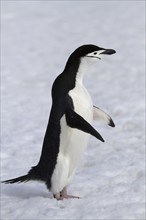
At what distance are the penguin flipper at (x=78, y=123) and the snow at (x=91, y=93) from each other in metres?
0.65

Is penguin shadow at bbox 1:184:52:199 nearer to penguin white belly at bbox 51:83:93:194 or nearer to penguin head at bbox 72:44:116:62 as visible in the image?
penguin white belly at bbox 51:83:93:194

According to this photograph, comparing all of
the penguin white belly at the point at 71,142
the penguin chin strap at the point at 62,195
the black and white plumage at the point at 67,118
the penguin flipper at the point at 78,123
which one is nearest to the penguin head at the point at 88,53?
the black and white plumage at the point at 67,118

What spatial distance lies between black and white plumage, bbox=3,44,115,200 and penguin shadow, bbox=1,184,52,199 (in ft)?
1.17

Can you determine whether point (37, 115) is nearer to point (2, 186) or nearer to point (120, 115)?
point (120, 115)

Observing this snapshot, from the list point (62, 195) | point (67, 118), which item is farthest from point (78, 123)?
point (62, 195)

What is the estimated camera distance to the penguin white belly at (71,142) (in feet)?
12.5

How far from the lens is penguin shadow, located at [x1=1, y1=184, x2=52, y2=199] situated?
4.34 metres

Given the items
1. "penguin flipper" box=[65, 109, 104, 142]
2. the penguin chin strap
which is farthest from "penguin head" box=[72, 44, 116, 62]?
the penguin chin strap

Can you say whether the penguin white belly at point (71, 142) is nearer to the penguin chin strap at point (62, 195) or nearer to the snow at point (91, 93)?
the penguin chin strap at point (62, 195)

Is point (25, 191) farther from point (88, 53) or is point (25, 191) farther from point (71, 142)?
point (88, 53)

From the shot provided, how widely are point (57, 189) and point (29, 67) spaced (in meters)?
4.94

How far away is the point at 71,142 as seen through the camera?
3.85m

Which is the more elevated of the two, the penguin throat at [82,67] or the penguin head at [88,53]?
the penguin head at [88,53]

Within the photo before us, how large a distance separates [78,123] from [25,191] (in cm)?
105
